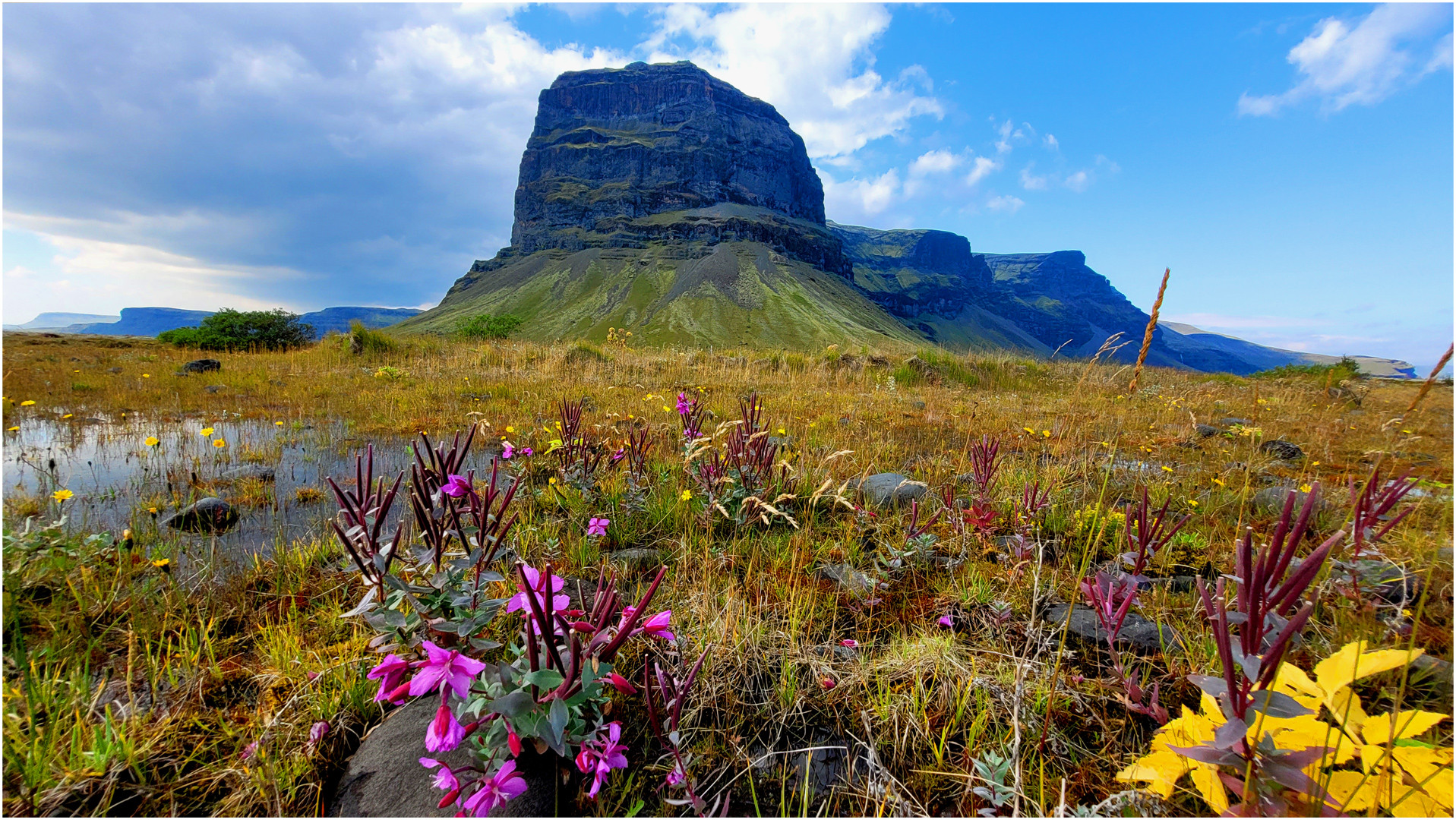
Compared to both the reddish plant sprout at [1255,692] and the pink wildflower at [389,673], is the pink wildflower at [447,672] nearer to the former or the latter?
the pink wildflower at [389,673]

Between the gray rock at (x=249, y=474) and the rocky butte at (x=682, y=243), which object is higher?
the rocky butte at (x=682, y=243)

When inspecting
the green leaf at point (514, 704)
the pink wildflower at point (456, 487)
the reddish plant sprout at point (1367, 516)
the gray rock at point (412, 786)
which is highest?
the pink wildflower at point (456, 487)

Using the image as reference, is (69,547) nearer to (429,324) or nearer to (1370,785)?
(1370,785)

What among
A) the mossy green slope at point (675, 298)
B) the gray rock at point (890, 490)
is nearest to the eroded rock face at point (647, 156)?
the mossy green slope at point (675, 298)

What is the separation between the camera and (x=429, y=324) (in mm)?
96250

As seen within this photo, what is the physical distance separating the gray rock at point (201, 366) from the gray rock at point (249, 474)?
8.83 metres

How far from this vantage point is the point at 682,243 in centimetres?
12700

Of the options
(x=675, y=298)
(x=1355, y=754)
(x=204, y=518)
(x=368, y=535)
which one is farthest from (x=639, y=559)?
(x=675, y=298)

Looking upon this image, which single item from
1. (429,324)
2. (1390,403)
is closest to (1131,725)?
(1390,403)

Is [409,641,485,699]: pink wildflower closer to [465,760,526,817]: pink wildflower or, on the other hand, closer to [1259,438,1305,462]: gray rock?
[465,760,526,817]: pink wildflower

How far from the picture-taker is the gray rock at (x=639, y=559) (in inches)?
96.2

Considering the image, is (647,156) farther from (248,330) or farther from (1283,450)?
(1283,450)

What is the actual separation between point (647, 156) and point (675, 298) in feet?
219

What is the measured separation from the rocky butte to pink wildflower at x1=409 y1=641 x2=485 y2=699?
8156 cm
